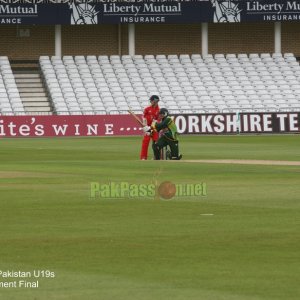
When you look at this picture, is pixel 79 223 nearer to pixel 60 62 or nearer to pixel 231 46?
pixel 60 62

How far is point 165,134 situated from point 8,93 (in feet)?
86.3

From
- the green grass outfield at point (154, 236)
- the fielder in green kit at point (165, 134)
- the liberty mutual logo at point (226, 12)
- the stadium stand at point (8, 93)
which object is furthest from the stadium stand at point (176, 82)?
the green grass outfield at point (154, 236)

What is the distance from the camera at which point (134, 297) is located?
9297 mm

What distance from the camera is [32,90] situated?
188ft

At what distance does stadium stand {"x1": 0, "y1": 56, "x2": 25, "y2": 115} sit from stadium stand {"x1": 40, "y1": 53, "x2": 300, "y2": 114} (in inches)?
65.0

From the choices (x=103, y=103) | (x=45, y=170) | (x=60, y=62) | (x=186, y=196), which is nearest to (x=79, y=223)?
(x=186, y=196)

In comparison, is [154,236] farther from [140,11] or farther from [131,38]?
[131,38]

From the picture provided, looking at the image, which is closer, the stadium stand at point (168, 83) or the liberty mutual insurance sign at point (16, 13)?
the stadium stand at point (168, 83)

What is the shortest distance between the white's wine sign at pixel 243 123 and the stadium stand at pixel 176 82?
247 cm

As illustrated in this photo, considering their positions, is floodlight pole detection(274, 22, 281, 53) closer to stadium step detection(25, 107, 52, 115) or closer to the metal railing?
the metal railing

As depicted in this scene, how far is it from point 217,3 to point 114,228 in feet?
156

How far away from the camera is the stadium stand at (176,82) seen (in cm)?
5541

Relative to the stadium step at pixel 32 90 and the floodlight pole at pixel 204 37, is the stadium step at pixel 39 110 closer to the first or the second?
the stadium step at pixel 32 90

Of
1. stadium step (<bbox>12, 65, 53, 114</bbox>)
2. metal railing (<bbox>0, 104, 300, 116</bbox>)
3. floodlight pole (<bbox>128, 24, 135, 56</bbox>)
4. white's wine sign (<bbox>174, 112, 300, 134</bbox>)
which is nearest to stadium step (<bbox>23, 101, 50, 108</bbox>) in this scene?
stadium step (<bbox>12, 65, 53, 114</bbox>)
